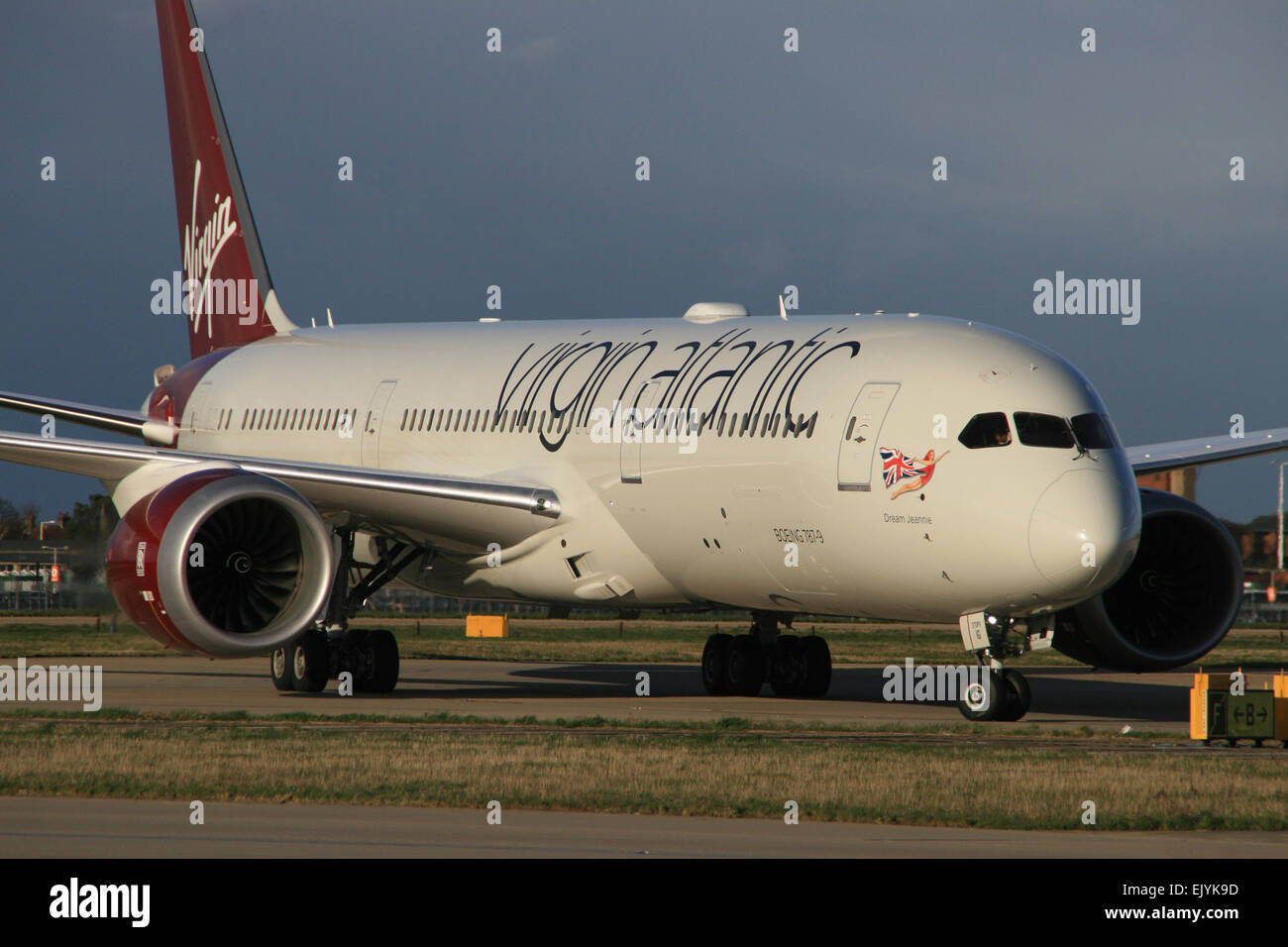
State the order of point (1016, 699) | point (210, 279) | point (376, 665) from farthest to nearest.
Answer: point (210, 279) < point (376, 665) < point (1016, 699)

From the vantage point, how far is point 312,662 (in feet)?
78.1

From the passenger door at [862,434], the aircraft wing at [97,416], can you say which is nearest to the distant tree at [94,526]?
the aircraft wing at [97,416]

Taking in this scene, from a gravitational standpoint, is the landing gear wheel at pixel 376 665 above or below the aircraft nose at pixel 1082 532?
below

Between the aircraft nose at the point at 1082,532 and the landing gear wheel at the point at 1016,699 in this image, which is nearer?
the aircraft nose at the point at 1082,532

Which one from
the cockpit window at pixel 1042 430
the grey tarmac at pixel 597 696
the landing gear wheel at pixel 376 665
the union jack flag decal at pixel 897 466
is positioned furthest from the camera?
the landing gear wheel at pixel 376 665

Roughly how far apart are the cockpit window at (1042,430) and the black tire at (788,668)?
665 cm

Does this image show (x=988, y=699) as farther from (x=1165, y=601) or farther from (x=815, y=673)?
(x=815, y=673)

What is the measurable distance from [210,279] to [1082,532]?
1866 cm

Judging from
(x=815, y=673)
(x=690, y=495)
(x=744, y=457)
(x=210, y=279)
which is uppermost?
(x=210, y=279)

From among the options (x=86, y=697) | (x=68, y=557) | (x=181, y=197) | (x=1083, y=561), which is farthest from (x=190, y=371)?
(x=1083, y=561)

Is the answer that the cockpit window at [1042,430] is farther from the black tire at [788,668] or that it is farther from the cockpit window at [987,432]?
the black tire at [788,668]

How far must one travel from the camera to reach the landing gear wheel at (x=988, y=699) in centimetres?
1912

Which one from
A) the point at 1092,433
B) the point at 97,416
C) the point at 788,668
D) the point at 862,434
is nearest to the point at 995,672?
the point at 1092,433
